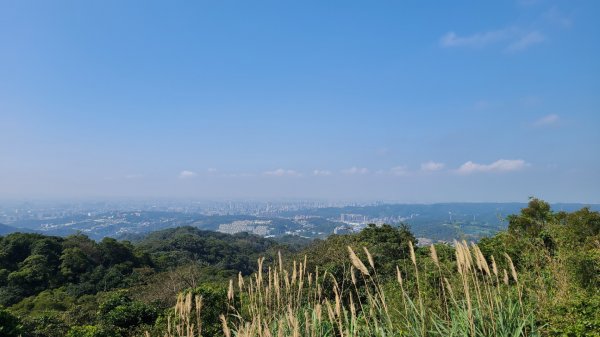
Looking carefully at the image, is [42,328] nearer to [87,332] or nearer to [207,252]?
[87,332]

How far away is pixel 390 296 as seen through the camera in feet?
24.3

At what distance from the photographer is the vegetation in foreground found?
2771 mm

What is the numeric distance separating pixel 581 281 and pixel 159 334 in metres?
9.85

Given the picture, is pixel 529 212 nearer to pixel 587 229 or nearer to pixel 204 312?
pixel 587 229

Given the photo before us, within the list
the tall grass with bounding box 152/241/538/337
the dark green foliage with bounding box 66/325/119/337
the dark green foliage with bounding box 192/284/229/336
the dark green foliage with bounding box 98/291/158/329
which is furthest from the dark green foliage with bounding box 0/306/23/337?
the tall grass with bounding box 152/241/538/337

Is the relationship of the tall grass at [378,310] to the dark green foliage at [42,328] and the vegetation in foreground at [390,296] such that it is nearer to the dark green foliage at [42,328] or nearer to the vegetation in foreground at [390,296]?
the vegetation in foreground at [390,296]

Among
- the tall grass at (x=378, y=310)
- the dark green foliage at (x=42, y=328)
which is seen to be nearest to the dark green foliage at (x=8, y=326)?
the dark green foliage at (x=42, y=328)

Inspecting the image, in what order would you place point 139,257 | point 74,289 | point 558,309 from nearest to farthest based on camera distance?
1. point 558,309
2. point 74,289
3. point 139,257

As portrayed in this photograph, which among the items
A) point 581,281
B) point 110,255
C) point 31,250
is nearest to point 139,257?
point 110,255

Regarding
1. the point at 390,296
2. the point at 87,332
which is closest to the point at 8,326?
the point at 87,332

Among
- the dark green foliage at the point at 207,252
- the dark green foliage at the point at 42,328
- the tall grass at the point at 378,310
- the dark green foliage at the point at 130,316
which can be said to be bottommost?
the dark green foliage at the point at 207,252

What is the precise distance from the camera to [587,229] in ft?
52.3

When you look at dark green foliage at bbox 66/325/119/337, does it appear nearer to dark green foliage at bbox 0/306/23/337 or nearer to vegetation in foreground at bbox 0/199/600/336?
vegetation in foreground at bbox 0/199/600/336

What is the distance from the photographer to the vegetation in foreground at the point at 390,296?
277 centimetres
